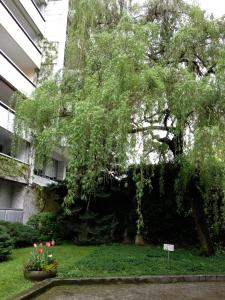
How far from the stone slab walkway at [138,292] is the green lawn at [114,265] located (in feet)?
2.32

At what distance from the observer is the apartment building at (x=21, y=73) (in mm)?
17969

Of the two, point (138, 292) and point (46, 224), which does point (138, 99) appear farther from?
point (46, 224)

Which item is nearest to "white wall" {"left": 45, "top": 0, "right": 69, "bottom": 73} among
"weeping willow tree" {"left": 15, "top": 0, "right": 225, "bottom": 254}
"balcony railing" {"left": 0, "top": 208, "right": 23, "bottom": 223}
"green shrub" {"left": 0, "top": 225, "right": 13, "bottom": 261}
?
"weeping willow tree" {"left": 15, "top": 0, "right": 225, "bottom": 254}

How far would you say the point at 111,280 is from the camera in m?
9.84

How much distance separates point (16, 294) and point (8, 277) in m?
1.75

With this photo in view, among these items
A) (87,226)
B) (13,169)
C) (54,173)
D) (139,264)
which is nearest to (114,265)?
(139,264)

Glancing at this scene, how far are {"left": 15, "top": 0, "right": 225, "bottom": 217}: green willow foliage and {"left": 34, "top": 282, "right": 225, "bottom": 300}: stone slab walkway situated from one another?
2.36m

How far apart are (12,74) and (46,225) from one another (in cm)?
764

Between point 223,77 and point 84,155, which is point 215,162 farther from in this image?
point 84,155

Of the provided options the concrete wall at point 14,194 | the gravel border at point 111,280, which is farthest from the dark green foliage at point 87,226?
the gravel border at point 111,280

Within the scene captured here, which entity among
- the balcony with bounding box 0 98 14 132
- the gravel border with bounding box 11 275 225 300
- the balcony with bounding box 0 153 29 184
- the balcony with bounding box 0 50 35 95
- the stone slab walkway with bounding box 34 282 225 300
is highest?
the balcony with bounding box 0 50 35 95

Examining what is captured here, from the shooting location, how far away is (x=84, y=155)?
33.8ft

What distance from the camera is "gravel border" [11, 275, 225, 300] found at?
810 cm

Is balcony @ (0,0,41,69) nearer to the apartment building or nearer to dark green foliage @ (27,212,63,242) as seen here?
the apartment building
